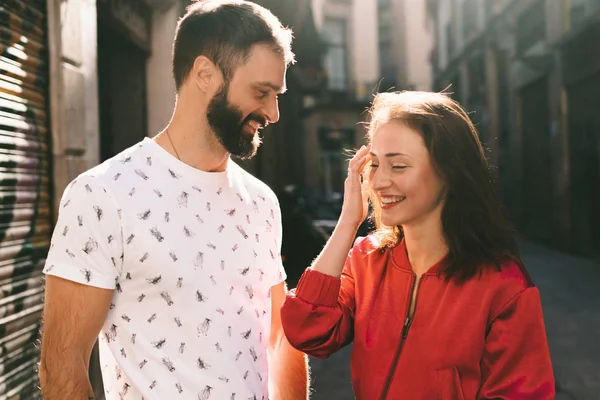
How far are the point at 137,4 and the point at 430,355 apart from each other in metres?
5.49

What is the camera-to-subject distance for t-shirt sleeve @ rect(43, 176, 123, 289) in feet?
5.73

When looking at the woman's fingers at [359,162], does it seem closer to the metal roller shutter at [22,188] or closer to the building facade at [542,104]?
the metal roller shutter at [22,188]

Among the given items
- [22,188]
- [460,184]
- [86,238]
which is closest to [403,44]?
[22,188]

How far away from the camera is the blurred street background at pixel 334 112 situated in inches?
156

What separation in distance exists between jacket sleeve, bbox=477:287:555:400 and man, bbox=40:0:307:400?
722 mm

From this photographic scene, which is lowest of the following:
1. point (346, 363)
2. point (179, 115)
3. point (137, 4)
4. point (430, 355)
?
point (346, 363)

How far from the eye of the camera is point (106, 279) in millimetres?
1782

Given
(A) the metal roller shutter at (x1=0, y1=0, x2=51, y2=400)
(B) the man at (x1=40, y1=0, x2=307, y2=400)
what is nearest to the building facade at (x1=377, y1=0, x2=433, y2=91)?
(A) the metal roller shutter at (x1=0, y1=0, x2=51, y2=400)

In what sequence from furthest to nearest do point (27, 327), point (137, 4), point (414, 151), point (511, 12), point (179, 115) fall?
1. point (511, 12)
2. point (137, 4)
3. point (27, 327)
4. point (179, 115)
5. point (414, 151)

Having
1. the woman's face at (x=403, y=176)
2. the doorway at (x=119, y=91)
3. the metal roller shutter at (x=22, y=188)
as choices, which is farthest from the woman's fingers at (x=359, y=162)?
the doorway at (x=119, y=91)

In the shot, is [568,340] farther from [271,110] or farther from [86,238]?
[86,238]

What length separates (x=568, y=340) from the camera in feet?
22.4

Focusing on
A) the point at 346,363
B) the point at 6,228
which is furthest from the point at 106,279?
the point at 346,363

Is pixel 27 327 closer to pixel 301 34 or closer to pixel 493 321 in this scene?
pixel 493 321
